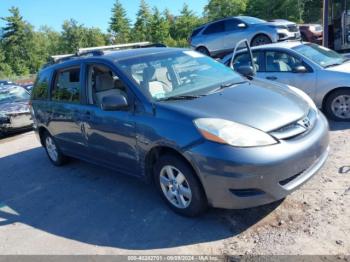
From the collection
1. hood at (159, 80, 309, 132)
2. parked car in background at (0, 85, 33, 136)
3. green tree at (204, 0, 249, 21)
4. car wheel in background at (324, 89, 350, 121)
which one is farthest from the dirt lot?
green tree at (204, 0, 249, 21)

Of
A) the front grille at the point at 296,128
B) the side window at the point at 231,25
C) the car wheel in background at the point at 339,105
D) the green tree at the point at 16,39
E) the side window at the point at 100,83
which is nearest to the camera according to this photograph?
the front grille at the point at 296,128

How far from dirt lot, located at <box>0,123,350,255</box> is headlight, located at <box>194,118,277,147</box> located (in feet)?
2.79

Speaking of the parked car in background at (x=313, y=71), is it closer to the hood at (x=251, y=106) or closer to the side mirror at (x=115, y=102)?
the hood at (x=251, y=106)

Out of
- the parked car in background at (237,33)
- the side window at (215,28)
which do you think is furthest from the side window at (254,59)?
the side window at (215,28)

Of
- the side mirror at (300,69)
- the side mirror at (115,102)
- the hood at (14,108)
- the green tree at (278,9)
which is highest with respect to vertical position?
the green tree at (278,9)

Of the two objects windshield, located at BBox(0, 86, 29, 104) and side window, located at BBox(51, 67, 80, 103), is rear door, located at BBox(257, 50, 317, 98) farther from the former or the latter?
windshield, located at BBox(0, 86, 29, 104)

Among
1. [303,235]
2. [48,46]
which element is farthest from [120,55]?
[48,46]

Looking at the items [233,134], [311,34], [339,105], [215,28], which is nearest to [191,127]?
[233,134]

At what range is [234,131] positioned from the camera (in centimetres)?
352

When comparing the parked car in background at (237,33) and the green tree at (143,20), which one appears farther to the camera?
the green tree at (143,20)

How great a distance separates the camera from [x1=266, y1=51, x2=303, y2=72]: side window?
24.0 ft

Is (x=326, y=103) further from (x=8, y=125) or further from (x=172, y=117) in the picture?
(x=8, y=125)

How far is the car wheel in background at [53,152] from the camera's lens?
645 centimetres

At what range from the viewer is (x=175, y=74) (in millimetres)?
4707
